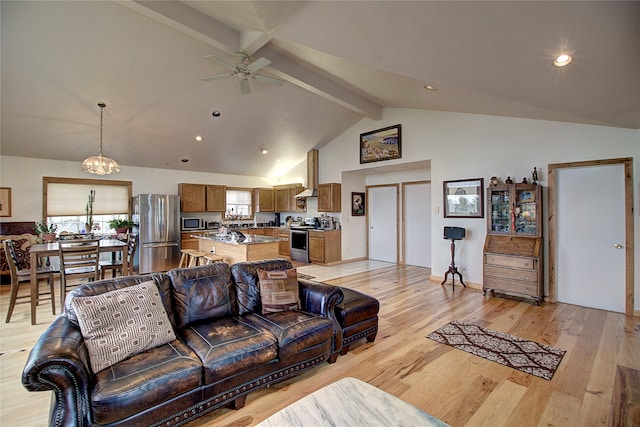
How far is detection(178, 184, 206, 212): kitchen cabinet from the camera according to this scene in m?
7.54

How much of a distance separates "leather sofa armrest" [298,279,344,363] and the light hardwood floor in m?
0.21

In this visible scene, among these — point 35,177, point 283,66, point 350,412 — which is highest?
point 283,66

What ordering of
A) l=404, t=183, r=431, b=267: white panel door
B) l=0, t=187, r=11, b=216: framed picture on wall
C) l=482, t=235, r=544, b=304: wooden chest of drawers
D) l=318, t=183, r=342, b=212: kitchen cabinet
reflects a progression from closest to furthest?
l=482, t=235, r=544, b=304: wooden chest of drawers
l=0, t=187, r=11, b=216: framed picture on wall
l=404, t=183, r=431, b=267: white panel door
l=318, t=183, r=342, b=212: kitchen cabinet

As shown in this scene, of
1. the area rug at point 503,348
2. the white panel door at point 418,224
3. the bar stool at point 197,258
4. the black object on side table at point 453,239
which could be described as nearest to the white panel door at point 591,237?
the black object on side table at point 453,239

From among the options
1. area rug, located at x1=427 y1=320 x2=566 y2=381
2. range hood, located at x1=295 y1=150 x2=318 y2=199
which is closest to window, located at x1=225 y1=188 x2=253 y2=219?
range hood, located at x1=295 y1=150 x2=318 y2=199

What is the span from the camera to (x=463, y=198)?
5.51 m

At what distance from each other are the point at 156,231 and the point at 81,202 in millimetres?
1649

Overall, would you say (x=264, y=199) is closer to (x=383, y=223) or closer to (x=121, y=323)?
(x=383, y=223)

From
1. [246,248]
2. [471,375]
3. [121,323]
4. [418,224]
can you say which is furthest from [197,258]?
[418,224]

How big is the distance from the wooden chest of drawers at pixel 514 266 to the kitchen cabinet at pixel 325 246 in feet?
12.0

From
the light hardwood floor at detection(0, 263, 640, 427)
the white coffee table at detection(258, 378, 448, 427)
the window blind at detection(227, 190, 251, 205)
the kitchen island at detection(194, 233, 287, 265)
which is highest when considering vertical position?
the window blind at detection(227, 190, 251, 205)

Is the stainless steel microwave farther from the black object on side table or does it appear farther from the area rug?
the area rug

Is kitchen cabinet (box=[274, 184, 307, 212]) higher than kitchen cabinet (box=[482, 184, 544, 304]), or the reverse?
kitchen cabinet (box=[274, 184, 307, 212])

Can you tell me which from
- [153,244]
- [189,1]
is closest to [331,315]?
[189,1]
